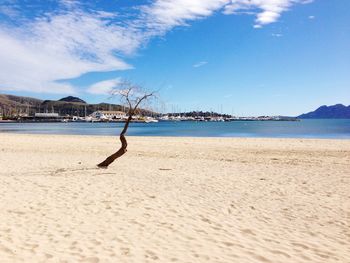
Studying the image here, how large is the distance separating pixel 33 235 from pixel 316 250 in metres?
5.35

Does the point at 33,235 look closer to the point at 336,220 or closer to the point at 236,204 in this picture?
the point at 236,204

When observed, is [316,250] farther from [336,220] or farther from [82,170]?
[82,170]

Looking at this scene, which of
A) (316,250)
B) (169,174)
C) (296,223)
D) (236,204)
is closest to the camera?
(316,250)

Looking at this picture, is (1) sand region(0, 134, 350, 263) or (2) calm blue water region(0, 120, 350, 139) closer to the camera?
(1) sand region(0, 134, 350, 263)

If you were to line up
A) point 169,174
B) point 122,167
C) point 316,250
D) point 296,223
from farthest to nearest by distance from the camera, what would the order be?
point 122,167
point 169,174
point 296,223
point 316,250

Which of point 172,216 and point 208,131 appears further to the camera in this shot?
point 208,131

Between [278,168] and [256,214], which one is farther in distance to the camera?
[278,168]

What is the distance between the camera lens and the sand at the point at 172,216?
6.18 metres

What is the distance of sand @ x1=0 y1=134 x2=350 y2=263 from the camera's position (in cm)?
618

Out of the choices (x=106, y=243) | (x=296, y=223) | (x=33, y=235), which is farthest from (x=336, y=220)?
(x=33, y=235)

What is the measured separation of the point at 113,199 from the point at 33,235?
3380mm

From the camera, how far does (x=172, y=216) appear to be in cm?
841

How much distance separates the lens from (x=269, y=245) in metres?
6.62

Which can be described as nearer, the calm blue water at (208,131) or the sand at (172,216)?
the sand at (172,216)
